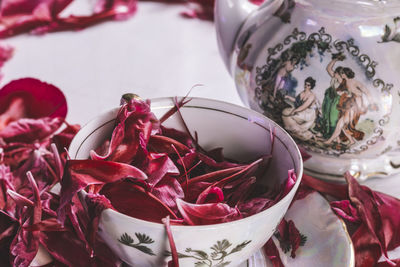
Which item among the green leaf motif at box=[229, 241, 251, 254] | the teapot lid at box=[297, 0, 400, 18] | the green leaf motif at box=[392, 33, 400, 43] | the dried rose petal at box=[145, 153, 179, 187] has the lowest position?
the green leaf motif at box=[229, 241, 251, 254]

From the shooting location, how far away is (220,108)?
36cm

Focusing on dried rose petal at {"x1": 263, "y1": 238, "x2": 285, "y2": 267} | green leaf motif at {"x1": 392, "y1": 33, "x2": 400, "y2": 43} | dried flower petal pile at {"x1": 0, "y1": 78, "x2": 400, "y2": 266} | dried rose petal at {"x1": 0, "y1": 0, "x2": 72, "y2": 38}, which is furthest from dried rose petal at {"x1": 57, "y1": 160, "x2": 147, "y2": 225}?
dried rose petal at {"x1": 0, "y1": 0, "x2": 72, "y2": 38}

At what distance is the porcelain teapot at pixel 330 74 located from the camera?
36 cm

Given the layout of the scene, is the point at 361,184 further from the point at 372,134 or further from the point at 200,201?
the point at 200,201

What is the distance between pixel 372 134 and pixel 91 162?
22 centimetres

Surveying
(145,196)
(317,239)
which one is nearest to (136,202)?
(145,196)

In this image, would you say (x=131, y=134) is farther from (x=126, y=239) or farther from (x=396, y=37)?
(x=396, y=37)

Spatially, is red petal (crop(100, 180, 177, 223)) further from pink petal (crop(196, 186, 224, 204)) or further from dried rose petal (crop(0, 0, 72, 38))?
dried rose petal (crop(0, 0, 72, 38))

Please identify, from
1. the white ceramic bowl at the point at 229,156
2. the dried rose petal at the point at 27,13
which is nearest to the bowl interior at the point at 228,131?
the white ceramic bowl at the point at 229,156

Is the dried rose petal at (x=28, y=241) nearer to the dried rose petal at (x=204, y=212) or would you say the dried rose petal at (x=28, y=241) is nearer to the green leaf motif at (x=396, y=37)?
the dried rose petal at (x=204, y=212)

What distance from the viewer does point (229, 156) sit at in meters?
0.37

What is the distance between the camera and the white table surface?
0.56 meters

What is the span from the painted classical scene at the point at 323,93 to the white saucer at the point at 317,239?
5cm

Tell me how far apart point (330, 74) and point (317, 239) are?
0.40 feet
